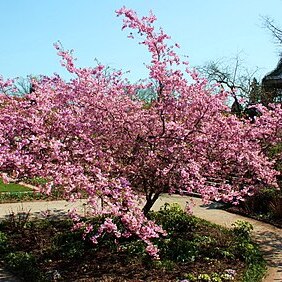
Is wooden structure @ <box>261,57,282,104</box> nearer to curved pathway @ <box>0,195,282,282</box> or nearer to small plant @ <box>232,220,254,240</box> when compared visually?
curved pathway @ <box>0,195,282,282</box>

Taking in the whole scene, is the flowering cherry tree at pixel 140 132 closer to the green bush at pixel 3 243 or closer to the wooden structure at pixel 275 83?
the green bush at pixel 3 243

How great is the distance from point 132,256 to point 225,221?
3.59 m

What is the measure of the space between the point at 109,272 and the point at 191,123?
7.94ft

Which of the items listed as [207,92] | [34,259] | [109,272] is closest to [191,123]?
[207,92]

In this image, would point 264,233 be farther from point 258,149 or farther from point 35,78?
point 35,78

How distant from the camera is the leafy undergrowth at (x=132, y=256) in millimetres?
5887

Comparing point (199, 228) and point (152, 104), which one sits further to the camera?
point (199, 228)

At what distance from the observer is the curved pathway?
6340mm

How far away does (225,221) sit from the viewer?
31.5ft

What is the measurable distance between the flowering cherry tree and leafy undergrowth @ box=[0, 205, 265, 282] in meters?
0.44

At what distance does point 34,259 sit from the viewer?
650 centimetres

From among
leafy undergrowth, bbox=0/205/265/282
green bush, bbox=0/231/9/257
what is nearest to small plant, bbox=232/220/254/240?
leafy undergrowth, bbox=0/205/265/282

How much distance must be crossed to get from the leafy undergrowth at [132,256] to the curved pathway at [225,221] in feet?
0.66

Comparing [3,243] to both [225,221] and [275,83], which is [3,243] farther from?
[275,83]
